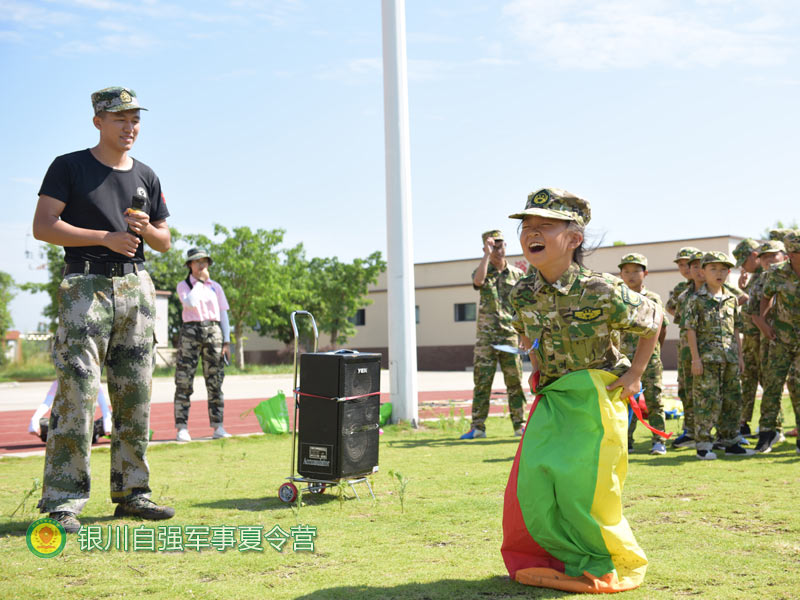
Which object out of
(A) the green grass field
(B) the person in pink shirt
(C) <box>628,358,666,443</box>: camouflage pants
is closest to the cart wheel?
(A) the green grass field

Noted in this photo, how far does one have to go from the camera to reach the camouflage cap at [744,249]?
10.7 metres

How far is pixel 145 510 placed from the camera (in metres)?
5.44

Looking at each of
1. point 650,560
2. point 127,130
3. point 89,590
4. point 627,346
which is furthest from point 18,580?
point 627,346

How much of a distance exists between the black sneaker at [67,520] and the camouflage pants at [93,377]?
38 mm

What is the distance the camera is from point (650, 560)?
4305mm

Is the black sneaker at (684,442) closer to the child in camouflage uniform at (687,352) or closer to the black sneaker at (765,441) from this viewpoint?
the child in camouflage uniform at (687,352)

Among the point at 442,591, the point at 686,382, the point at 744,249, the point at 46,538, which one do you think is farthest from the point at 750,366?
the point at 46,538

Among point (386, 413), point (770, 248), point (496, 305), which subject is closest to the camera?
point (770, 248)

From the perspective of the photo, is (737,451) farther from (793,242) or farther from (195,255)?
(195,255)

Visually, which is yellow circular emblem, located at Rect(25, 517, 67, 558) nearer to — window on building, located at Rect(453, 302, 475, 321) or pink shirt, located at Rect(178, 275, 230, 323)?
pink shirt, located at Rect(178, 275, 230, 323)

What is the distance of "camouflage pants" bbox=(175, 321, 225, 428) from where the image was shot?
10523mm

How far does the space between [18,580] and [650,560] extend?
10.6 ft

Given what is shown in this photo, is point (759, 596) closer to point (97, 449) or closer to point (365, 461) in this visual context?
point (365, 461)

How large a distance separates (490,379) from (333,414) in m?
4.53
